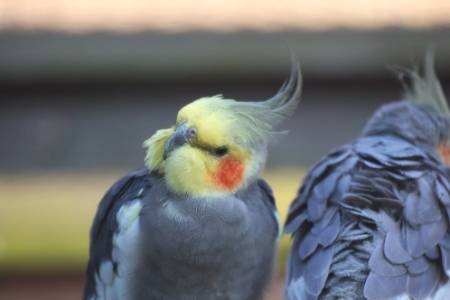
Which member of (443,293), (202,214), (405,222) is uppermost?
(202,214)

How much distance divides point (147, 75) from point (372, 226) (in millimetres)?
2204

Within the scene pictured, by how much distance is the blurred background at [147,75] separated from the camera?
12.9 feet

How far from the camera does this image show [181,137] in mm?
1952

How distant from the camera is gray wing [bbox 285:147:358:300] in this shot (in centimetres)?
203

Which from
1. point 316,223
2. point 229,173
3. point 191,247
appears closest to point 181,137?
point 229,173

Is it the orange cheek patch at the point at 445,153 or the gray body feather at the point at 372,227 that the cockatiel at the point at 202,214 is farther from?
the orange cheek patch at the point at 445,153

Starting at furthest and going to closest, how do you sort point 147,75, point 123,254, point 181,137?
point 147,75
point 123,254
point 181,137

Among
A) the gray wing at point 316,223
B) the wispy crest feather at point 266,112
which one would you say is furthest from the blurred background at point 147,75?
the wispy crest feather at point 266,112

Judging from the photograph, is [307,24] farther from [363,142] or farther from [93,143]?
[363,142]

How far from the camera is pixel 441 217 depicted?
208cm

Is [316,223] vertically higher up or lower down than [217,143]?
lower down

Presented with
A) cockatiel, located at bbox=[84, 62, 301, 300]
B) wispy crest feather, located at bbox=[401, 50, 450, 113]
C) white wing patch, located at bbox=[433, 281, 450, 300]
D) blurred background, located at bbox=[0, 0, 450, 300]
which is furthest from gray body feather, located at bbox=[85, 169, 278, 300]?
blurred background, located at bbox=[0, 0, 450, 300]

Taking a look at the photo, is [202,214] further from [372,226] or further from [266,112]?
[372,226]

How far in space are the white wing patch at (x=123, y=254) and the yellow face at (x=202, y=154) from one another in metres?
0.12
